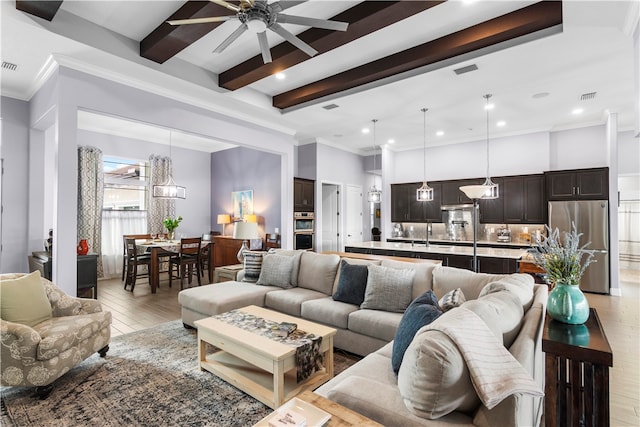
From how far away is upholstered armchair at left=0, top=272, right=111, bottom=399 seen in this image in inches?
90.4

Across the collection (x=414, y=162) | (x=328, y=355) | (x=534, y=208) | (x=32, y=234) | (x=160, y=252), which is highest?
(x=414, y=162)

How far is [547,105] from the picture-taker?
531 cm

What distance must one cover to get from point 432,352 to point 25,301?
3160 millimetres

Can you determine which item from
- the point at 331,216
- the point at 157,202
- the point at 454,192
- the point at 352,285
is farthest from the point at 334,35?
the point at 157,202

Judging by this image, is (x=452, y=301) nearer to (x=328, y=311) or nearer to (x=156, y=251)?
(x=328, y=311)

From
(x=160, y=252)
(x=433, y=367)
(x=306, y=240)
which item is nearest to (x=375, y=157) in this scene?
(x=306, y=240)

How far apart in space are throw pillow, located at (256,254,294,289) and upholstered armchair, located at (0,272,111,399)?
1725mm

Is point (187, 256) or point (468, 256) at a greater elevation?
point (468, 256)

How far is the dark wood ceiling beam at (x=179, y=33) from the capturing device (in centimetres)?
292

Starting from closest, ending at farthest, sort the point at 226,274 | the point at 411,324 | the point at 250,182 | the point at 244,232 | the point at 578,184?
1. the point at 411,324
2. the point at 226,274
3. the point at 244,232
4. the point at 578,184
5. the point at 250,182

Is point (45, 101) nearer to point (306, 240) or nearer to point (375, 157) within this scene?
point (306, 240)

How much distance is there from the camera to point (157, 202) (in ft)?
24.7

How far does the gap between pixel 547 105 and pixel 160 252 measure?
23.4 feet

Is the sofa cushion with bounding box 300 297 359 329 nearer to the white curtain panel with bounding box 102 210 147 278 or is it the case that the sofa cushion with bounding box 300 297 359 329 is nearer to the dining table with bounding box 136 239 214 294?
the dining table with bounding box 136 239 214 294
